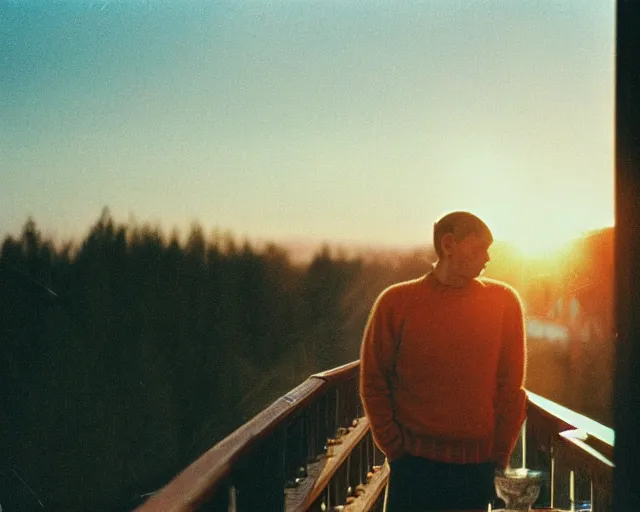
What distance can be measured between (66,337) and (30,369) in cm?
301

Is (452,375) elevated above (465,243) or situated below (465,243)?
below

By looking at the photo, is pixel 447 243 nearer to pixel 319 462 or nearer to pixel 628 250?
pixel 628 250

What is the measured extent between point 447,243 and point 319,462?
1.63 metres

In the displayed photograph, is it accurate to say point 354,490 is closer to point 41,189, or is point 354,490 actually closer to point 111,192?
point 41,189

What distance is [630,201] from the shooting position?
987mm

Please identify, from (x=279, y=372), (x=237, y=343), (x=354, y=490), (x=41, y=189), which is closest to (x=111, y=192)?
(x=41, y=189)

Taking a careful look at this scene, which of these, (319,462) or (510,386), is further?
(319,462)

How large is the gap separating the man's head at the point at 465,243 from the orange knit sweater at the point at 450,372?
6 centimetres

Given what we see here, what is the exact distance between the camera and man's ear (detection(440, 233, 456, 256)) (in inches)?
84.7

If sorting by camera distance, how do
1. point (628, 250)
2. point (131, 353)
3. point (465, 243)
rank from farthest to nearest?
point (131, 353)
point (465, 243)
point (628, 250)

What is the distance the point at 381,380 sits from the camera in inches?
87.9

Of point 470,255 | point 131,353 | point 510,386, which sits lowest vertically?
point 131,353

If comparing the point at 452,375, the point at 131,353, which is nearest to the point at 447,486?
the point at 452,375

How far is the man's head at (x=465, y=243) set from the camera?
7.02 ft
